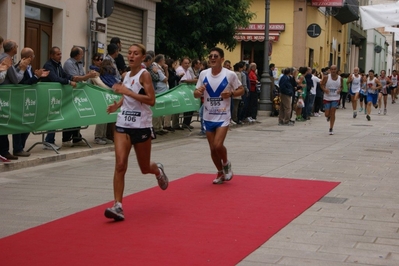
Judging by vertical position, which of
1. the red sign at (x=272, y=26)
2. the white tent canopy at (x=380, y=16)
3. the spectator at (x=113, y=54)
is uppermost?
the red sign at (x=272, y=26)

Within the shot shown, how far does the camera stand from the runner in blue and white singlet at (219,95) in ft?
35.3

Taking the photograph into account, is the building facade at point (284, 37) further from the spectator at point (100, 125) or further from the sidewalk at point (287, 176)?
the spectator at point (100, 125)

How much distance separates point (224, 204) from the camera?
9203 mm

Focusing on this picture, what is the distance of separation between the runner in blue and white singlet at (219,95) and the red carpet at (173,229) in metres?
0.95

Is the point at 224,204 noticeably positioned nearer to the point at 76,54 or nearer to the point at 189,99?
the point at 76,54

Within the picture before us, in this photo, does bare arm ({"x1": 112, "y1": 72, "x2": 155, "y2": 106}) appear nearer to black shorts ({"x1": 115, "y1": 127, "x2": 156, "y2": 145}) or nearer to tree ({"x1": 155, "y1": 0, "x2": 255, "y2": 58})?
black shorts ({"x1": 115, "y1": 127, "x2": 156, "y2": 145})

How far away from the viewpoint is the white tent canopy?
19766 mm

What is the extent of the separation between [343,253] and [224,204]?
268 centimetres

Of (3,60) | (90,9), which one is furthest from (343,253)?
(90,9)

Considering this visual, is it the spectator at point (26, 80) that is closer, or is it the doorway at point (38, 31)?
the spectator at point (26, 80)

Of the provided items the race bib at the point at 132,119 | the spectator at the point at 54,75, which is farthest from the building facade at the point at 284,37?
the race bib at the point at 132,119

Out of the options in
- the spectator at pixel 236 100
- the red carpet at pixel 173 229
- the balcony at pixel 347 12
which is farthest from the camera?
the balcony at pixel 347 12

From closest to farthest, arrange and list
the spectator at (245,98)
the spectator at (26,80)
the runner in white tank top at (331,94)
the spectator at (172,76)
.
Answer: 1. the spectator at (26,80)
2. the spectator at (172,76)
3. the runner in white tank top at (331,94)
4. the spectator at (245,98)

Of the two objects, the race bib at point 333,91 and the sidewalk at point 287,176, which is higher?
the race bib at point 333,91
